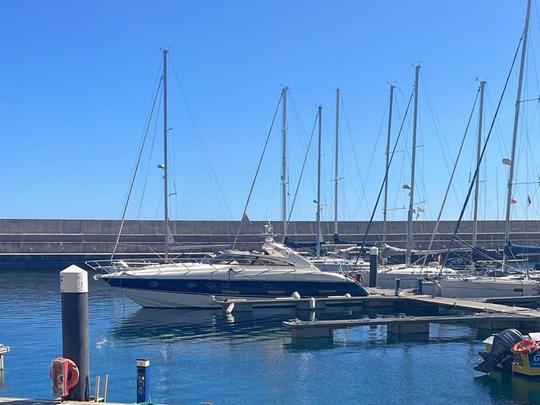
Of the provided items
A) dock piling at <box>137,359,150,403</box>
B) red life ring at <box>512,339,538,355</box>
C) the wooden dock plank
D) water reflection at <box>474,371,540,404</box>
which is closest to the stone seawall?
the wooden dock plank

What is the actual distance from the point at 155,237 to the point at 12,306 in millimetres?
33668

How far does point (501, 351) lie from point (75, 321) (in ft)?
40.9

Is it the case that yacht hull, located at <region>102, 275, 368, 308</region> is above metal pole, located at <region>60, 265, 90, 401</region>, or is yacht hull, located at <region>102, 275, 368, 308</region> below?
below

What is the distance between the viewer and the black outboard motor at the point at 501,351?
1794 centimetres

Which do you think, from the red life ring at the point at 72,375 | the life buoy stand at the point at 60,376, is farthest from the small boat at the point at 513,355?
the life buoy stand at the point at 60,376

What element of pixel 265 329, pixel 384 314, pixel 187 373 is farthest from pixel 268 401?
pixel 384 314

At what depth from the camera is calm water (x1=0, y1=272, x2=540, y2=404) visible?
1639 centimetres

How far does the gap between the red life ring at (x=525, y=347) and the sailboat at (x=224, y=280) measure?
15.1 meters

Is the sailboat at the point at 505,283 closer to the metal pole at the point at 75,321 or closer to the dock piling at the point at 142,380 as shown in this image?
the dock piling at the point at 142,380

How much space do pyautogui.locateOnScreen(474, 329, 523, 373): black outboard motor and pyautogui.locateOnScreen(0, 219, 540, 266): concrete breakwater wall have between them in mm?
44483

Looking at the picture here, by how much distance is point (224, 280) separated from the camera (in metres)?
32.0

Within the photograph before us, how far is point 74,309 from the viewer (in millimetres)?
9773

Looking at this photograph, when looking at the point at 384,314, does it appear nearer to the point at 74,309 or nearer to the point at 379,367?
the point at 379,367

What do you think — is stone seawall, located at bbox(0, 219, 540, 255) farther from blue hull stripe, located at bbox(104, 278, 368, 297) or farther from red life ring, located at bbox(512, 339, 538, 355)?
red life ring, located at bbox(512, 339, 538, 355)
